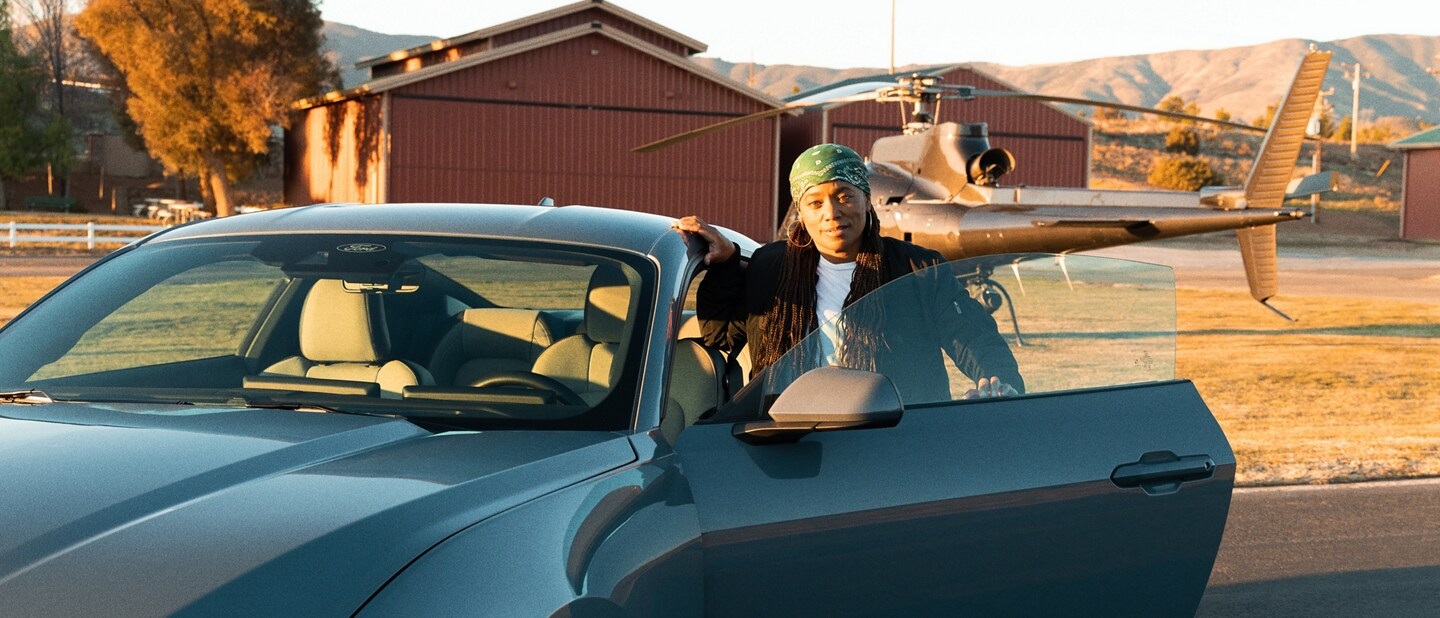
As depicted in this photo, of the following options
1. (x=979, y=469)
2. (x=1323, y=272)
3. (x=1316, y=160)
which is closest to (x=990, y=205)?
(x=979, y=469)

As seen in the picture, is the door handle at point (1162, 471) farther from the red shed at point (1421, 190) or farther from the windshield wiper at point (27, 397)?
the red shed at point (1421, 190)

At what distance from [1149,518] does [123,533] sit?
2.38 m

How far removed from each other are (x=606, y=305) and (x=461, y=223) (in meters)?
0.51

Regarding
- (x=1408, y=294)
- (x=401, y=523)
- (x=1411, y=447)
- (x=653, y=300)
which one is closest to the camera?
(x=401, y=523)

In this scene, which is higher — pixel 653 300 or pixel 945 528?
pixel 653 300

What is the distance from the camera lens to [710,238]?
13.8 feet

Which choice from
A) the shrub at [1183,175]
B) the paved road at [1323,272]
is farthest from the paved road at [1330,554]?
the shrub at [1183,175]

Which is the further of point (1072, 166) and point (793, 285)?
point (1072, 166)

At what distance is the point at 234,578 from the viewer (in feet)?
7.46

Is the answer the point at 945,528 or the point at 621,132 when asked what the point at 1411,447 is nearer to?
the point at 945,528

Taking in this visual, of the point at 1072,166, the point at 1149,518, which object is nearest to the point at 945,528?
the point at 1149,518

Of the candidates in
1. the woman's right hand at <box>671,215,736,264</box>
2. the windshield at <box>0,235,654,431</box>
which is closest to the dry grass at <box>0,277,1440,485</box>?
the woman's right hand at <box>671,215,736,264</box>

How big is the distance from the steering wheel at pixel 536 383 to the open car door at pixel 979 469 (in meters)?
0.36

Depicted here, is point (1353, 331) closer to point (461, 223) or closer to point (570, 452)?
point (461, 223)
